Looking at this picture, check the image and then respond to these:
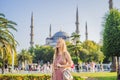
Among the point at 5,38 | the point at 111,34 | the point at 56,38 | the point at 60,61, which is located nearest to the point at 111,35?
the point at 111,34

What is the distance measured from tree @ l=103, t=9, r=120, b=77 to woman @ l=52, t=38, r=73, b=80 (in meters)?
21.3

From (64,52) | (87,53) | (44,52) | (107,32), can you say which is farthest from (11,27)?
(44,52)

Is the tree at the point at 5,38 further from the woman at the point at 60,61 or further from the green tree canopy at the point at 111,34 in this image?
the woman at the point at 60,61

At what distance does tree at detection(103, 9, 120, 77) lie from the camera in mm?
30750

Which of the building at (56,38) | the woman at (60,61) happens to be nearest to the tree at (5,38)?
the woman at (60,61)

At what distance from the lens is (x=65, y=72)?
949 cm

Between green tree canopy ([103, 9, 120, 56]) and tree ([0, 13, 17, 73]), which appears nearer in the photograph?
tree ([0, 13, 17, 73])

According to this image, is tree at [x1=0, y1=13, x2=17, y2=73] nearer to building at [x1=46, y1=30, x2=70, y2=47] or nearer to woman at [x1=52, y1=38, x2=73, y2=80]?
woman at [x1=52, y1=38, x2=73, y2=80]

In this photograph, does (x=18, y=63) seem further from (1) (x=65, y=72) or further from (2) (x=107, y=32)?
(1) (x=65, y=72)

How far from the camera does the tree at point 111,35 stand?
3075cm

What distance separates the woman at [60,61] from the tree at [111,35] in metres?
21.3

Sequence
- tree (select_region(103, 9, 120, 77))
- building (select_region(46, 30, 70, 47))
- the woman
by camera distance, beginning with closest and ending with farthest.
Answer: the woman, tree (select_region(103, 9, 120, 77)), building (select_region(46, 30, 70, 47))

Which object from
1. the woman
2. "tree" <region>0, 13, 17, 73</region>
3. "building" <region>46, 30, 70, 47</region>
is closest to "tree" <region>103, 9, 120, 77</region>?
"tree" <region>0, 13, 17, 73</region>

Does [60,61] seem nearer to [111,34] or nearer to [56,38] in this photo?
[111,34]
